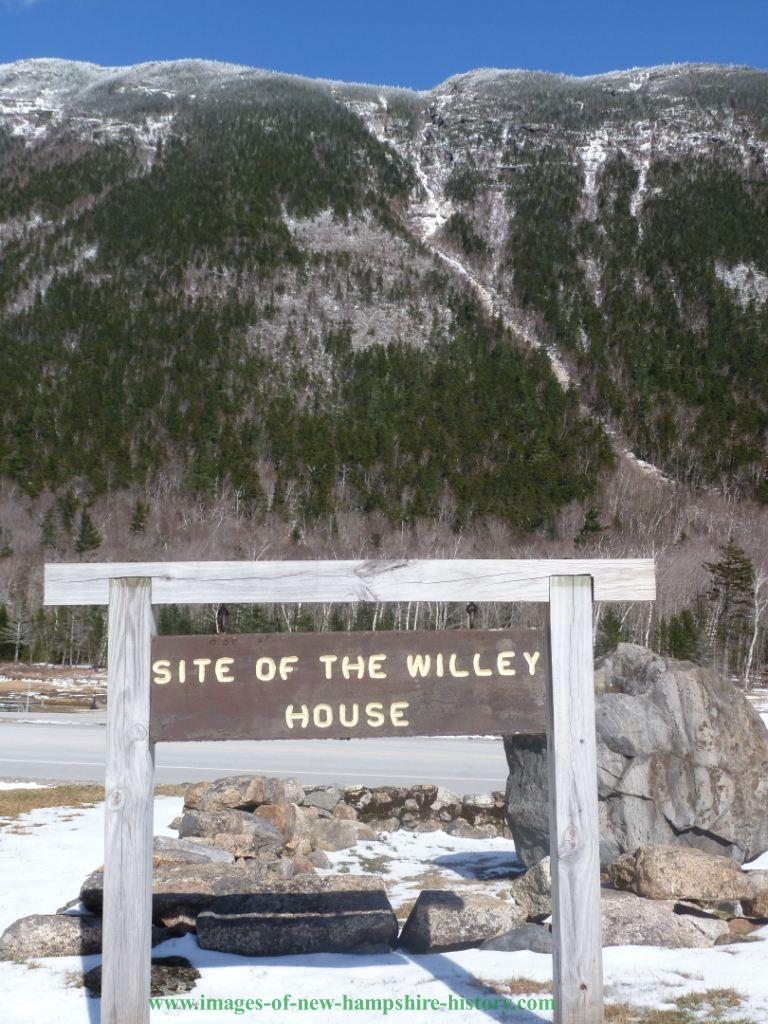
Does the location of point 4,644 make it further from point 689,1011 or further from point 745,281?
point 745,281

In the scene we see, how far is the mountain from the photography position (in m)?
85.9

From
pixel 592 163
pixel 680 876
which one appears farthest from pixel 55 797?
pixel 592 163

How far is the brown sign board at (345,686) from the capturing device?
4.61m

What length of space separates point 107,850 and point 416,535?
247 feet

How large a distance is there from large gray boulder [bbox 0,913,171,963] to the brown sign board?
8.14ft

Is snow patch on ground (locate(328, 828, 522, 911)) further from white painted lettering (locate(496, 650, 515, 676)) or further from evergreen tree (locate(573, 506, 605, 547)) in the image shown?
evergreen tree (locate(573, 506, 605, 547))

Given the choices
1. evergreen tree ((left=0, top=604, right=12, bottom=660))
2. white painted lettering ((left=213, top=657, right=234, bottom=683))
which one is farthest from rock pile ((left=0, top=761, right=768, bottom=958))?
evergreen tree ((left=0, top=604, right=12, bottom=660))

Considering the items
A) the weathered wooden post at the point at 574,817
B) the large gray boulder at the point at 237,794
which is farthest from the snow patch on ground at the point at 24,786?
the weathered wooden post at the point at 574,817

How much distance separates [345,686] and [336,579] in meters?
0.53

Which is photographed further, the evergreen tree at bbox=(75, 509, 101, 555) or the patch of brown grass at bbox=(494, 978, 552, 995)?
the evergreen tree at bbox=(75, 509, 101, 555)

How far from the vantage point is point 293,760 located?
1909cm

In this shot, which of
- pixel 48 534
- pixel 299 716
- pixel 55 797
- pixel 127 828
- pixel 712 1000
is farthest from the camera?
pixel 48 534

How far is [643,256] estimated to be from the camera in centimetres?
14475

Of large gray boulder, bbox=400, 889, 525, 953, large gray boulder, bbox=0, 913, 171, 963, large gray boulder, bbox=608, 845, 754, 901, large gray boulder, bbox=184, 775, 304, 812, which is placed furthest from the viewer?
large gray boulder, bbox=184, 775, 304, 812
